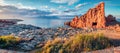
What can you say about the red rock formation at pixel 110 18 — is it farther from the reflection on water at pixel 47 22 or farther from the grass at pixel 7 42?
the grass at pixel 7 42

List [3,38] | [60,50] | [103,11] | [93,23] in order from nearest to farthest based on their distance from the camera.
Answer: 1. [60,50]
2. [3,38]
3. [103,11]
4. [93,23]

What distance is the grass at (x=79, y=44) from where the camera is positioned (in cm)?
1023

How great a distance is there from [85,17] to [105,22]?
6.15ft

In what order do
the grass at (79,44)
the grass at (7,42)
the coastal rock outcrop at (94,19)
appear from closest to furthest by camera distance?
1. the grass at (79,44)
2. the grass at (7,42)
3. the coastal rock outcrop at (94,19)

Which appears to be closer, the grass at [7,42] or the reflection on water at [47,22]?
the grass at [7,42]

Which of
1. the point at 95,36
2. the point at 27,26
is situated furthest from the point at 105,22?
the point at 95,36

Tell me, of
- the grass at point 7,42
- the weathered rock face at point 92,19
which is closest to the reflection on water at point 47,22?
the weathered rock face at point 92,19

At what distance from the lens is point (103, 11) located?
58.0 ft

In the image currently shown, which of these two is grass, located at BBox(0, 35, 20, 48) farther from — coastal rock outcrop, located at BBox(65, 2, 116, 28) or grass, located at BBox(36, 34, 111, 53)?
coastal rock outcrop, located at BBox(65, 2, 116, 28)

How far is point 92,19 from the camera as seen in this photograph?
19.2 m

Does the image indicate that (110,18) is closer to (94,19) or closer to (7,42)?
(94,19)

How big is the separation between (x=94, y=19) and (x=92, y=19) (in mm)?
130

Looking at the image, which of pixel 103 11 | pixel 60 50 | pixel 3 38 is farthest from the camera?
pixel 103 11

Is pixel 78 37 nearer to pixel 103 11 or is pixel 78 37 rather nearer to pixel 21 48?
pixel 21 48
